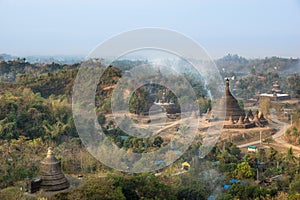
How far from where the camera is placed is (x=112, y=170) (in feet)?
25.4

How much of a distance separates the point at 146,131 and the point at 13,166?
10.8 feet

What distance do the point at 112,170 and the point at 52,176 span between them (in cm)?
163

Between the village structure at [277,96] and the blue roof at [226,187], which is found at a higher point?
the village structure at [277,96]

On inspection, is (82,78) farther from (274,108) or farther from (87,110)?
(274,108)

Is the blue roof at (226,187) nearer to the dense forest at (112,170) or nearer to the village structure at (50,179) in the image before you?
the dense forest at (112,170)

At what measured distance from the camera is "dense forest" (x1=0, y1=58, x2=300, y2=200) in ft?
20.6

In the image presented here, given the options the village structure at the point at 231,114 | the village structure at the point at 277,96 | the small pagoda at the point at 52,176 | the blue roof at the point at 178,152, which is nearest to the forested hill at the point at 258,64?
the village structure at the point at 277,96

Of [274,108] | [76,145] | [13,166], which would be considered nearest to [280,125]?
[274,108]

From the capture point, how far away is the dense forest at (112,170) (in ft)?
20.6

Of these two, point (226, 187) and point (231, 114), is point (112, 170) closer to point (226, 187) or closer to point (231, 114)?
point (226, 187)

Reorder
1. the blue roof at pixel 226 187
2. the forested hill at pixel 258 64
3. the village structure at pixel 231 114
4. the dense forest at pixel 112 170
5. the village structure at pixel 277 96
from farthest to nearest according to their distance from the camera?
the forested hill at pixel 258 64
the village structure at pixel 277 96
the village structure at pixel 231 114
the blue roof at pixel 226 187
the dense forest at pixel 112 170

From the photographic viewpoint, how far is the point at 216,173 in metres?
8.02

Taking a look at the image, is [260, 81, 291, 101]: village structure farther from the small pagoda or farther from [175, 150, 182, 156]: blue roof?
the small pagoda

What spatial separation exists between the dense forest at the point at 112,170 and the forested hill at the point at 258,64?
94.6 ft
